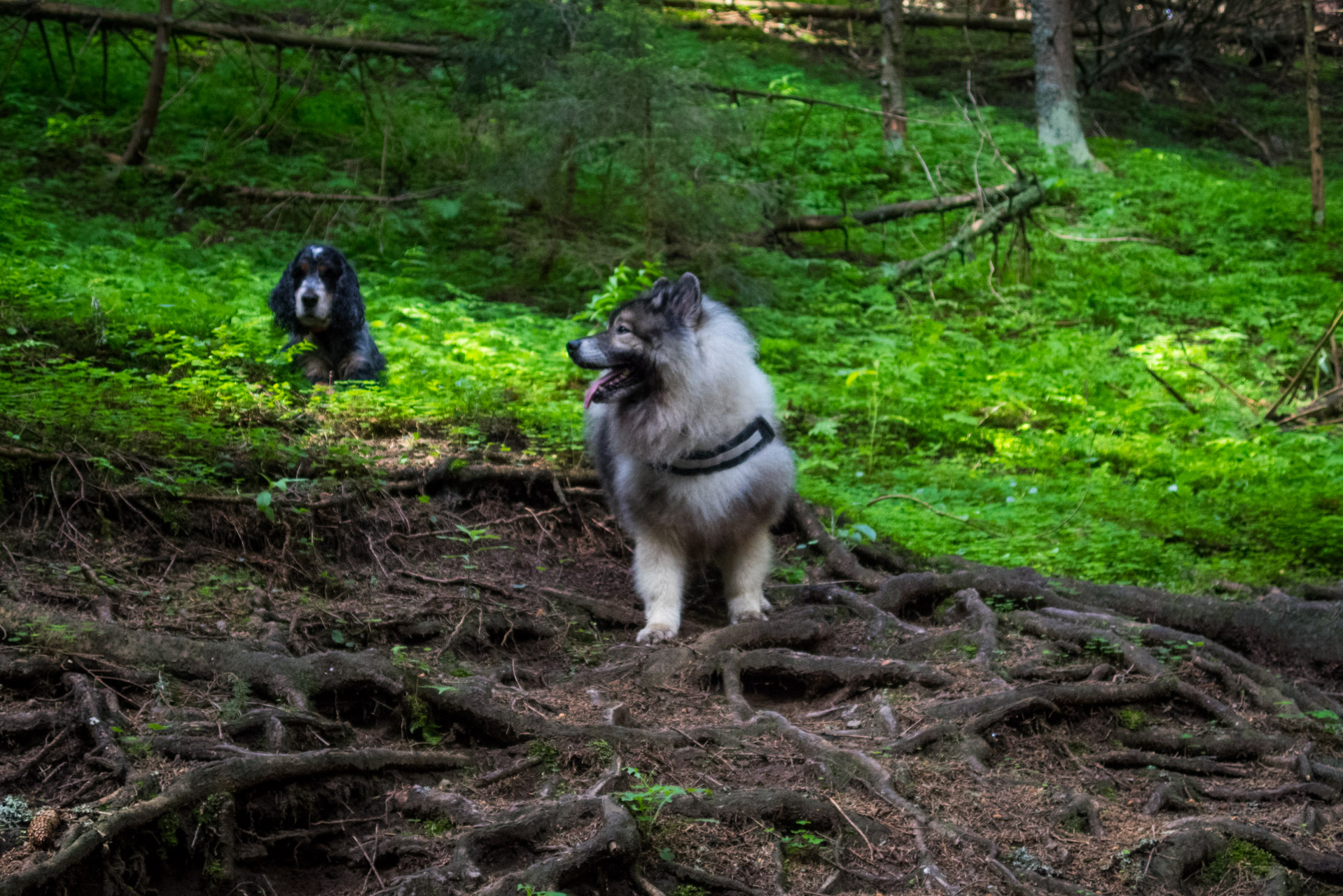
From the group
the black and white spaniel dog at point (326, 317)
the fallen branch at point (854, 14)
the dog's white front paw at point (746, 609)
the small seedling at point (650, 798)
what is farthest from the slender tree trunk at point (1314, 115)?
the small seedling at point (650, 798)

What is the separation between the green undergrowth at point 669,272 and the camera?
244 inches

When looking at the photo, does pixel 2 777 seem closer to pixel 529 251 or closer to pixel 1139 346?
pixel 529 251

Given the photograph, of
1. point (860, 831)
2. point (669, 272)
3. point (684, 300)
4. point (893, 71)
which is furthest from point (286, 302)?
point (893, 71)

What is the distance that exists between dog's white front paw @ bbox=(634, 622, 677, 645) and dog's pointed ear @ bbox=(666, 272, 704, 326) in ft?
5.12

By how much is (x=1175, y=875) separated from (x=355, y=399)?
5.38 m

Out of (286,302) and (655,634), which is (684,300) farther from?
(286,302)

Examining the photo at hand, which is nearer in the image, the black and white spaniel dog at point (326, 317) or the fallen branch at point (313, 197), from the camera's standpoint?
the black and white spaniel dog at point (326, 317)

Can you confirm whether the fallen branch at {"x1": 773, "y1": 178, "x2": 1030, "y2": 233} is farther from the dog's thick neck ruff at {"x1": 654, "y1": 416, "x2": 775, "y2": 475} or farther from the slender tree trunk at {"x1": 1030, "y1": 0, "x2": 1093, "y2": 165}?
the dog's thick neck ruff at {"x1": 654, "y1": 416, "x2": 775, "y2": 475}

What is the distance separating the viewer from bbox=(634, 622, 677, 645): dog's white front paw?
4.74m

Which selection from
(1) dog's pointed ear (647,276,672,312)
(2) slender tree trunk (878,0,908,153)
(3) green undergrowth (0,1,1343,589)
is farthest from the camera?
(2) slender tree trunk (878,0,908,153)

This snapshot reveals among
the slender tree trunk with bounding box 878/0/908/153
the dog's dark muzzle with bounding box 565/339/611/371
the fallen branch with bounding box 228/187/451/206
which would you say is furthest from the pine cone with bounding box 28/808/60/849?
the slender tree trunk with bounding box 878/0/908/153

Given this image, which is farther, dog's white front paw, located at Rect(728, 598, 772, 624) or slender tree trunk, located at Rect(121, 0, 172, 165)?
slender tree trunk, located at Rect(121, 0, 172, 165)

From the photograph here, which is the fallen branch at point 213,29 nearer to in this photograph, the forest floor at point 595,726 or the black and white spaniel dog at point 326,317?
the black and white spaniel dog at point 326,317

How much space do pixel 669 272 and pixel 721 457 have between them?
5.41 meters
